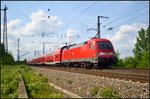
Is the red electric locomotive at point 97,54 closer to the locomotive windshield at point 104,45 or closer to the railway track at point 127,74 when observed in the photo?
the locomotive windshield at point 104,45

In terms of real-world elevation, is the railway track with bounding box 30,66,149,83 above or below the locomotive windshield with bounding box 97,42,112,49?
below

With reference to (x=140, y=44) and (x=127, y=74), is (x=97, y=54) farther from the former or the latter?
(x=140, y=44)

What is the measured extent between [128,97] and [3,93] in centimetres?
523

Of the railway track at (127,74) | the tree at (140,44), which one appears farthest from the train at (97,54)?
the tree at (140,44)

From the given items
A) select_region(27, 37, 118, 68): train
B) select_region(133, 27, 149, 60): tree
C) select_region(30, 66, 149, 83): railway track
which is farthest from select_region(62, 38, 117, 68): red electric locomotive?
select_region(133, 27, 149, 60): tree

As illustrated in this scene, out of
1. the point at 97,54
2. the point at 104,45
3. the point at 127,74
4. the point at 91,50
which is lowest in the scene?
the point at 127,74

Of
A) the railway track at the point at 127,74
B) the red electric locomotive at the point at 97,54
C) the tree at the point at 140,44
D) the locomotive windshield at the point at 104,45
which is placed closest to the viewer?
the railway track at the point at 127,74

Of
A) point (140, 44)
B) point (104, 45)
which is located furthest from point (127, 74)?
point (140, 44)

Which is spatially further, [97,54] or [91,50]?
[91,50]

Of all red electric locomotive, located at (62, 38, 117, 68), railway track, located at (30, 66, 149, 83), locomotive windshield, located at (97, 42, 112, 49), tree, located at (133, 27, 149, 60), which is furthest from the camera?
tree, located at (133, 27, 149, 60)

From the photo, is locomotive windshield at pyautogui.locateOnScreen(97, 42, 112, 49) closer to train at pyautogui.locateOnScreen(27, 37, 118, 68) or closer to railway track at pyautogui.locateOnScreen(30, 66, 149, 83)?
train at pyautogui.locateOnScreen(27, 37, 118, 68)

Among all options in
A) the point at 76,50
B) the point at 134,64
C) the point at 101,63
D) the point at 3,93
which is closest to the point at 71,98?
the point at 3,93

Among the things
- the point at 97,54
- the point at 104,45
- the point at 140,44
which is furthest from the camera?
the point at 140,44

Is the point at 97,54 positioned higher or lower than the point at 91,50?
lower
